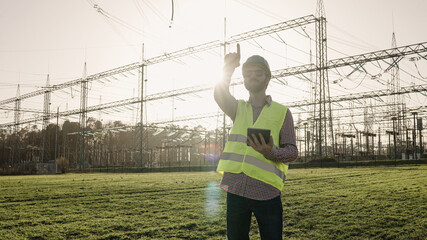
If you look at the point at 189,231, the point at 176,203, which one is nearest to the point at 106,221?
the point at 189,231

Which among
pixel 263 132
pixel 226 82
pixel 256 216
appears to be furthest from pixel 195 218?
pixel 263 132

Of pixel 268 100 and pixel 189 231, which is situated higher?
pixel 268 100

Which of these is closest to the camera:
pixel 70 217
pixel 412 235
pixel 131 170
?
pixel 412 235

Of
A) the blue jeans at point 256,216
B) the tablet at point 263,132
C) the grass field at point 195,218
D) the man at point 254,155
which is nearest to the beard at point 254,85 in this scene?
the man at point 254,155

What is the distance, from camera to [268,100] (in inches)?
95.0

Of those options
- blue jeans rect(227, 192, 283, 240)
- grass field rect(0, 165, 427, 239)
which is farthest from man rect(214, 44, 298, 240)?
grass field rect(0, 165, 427, 239)

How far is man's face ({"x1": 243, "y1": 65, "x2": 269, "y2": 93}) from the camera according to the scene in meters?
2.36

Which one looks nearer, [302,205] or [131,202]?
[302,205]

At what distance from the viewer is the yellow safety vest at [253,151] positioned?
7.36 feet

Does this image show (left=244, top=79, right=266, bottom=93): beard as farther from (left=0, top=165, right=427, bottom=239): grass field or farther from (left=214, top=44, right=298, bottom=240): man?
(left=0, top=165, right=427, bottom=239): grass field

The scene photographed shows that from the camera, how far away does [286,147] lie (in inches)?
88.6

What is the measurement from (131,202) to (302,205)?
12.8 ft

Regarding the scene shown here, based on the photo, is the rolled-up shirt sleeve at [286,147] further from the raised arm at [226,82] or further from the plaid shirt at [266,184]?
the raised arm at [226,82]

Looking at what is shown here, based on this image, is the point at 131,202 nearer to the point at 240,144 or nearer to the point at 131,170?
the point at 240,144
